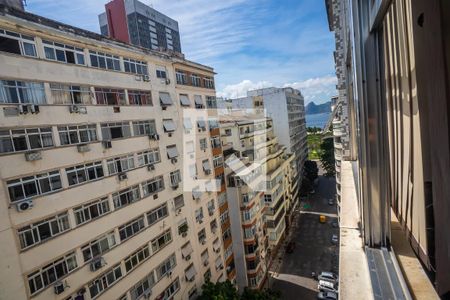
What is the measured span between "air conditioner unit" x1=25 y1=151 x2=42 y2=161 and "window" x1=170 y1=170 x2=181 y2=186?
239 inches

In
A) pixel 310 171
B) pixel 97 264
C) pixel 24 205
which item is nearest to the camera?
pixel 24 205

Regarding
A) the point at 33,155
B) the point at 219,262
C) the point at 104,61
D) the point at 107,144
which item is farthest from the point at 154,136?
the point at 219,262

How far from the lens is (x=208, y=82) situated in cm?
1698

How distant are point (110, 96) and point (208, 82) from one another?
25.7ft

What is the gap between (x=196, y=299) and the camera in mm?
13953

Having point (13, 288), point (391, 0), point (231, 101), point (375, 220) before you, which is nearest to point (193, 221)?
point (13, 288)

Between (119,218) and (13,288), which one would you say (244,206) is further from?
(13,288)

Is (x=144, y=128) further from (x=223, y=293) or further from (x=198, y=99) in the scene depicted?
(x=223, y=293)

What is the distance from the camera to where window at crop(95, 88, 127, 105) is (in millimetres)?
9587

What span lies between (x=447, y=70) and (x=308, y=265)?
25.1m

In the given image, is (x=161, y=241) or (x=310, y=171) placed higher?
(x=161, y=241)

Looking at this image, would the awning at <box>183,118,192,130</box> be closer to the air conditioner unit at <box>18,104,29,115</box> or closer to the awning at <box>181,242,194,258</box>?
the awning at <box>181,242,194,258</box>

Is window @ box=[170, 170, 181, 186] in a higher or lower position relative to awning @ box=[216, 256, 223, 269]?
higher

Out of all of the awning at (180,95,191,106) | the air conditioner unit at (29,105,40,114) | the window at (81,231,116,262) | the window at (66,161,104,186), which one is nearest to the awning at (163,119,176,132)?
the awning at (180,95,191,106)
